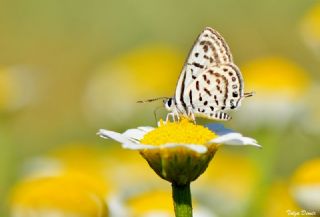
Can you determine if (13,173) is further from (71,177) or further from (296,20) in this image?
(296,20)

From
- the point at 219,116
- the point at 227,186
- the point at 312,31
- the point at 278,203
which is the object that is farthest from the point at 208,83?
the point at 312,31

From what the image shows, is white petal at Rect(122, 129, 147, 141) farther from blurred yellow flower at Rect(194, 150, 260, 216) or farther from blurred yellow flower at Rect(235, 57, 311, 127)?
blurred yellow flower at Rect(235, 57, 311, 127)

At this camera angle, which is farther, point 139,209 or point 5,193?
point 5,193

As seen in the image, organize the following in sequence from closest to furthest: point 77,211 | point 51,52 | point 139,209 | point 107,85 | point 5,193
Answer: point 77,211, point 139,209, point 5,193, point 107,85, point 51,52

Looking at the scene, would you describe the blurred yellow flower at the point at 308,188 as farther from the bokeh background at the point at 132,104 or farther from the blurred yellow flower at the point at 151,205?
the blurred yellow flower at the point at 151,205

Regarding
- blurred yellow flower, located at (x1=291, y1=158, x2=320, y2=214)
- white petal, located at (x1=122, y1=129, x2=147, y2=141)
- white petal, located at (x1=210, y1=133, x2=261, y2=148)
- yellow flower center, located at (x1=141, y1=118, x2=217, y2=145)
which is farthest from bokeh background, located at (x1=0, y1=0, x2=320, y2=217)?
white petal, located at (x1=210, y1=133, x2=261, y2=148)

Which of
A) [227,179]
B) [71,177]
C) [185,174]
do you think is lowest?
[227,179]

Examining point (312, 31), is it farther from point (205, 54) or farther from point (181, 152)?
point (181, 152)

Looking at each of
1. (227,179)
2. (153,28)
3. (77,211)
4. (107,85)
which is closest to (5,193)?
(227,179)
